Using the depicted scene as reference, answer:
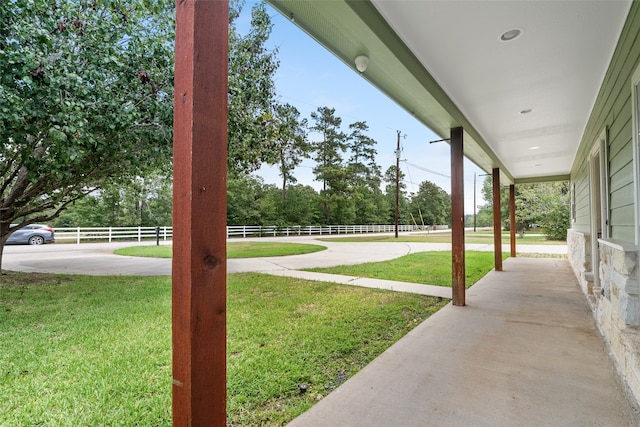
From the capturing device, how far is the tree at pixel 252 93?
570 cm

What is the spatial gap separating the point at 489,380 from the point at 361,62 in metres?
2.54

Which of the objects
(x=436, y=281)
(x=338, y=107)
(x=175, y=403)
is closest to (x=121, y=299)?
(x=175, y=403)

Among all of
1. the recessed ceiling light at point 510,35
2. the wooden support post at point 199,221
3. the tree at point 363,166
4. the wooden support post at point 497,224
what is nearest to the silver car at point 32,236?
the wooden support post at point 199,221

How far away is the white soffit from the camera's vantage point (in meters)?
2.16

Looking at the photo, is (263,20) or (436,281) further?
(263,20)

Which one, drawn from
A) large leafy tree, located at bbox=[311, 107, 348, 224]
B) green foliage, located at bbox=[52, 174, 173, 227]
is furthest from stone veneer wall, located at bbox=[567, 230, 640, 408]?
large leafy tree, located at bbox=[311, 107, 348, 224]

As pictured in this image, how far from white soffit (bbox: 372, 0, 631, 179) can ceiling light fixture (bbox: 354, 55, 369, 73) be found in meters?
0.29

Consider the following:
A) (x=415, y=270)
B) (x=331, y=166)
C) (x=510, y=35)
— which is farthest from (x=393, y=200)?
(x=510, y=35)

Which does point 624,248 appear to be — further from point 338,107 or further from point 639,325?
point 338,107

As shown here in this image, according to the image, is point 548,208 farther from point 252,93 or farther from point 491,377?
point 491,377

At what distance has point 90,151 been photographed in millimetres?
4484

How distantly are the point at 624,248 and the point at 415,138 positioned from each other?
Result: 26.2 m

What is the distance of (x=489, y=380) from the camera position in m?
2.24

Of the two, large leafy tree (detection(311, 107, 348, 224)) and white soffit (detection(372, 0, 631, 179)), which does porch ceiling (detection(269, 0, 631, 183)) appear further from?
large leafy tree (detection(311, 107, 348, 224))
